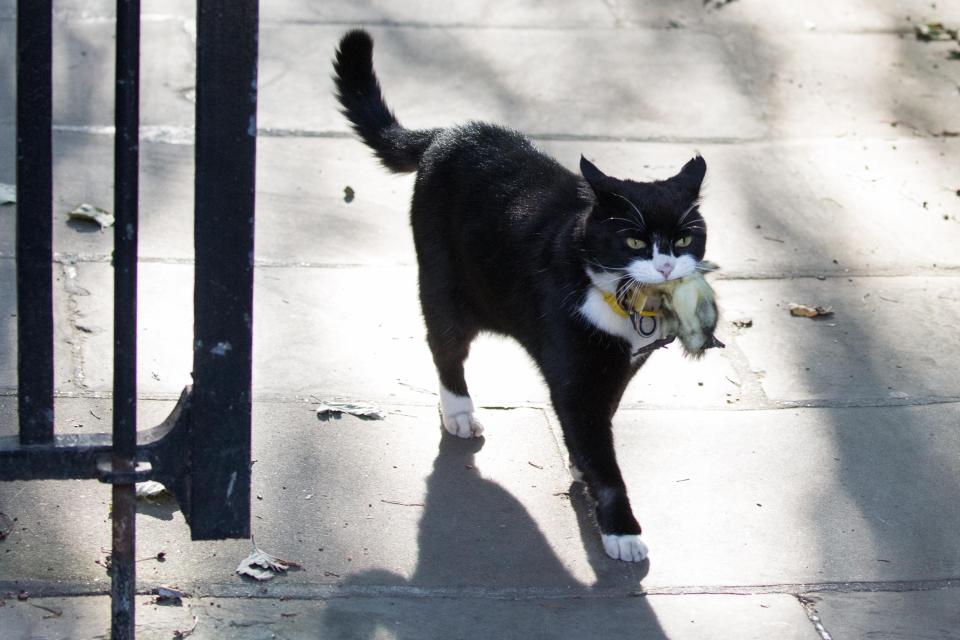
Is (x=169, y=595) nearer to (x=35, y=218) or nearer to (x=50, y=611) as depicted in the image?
(x=50, y=611)

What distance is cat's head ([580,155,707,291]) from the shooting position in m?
3.32

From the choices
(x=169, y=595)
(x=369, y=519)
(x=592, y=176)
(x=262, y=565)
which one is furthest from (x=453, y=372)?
(x=169, y=595)

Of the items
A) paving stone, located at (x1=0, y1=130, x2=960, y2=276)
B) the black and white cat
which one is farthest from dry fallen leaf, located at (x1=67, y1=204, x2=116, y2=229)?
the black and white cat

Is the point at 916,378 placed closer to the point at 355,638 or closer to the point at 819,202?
the point at 819,202

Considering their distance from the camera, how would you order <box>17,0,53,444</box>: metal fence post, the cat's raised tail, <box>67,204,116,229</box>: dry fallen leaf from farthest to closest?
<box>67,204,116,229</box>: dry fallen leaf → the cat's raised tail → <box>17,0,53,444</box>: metal fence post

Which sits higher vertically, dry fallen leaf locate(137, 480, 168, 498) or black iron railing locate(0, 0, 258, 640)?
black iron railing locate(0, 0, 258, 640)

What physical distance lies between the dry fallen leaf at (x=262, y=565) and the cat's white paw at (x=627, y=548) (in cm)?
82

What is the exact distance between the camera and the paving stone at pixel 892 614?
314 cm

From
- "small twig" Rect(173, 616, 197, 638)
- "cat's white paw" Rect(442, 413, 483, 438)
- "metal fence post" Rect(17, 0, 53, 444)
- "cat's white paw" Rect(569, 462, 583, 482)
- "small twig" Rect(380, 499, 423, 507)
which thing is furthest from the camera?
"cat's white paw" Rect(442, 413, 483, 438)

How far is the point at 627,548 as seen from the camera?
3389 millimetres

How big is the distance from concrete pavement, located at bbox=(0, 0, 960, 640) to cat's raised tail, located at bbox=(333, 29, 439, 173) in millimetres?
720

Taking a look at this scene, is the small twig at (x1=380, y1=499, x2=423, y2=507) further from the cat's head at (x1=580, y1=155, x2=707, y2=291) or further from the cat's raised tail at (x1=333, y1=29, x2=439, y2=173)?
the cat's raised tail at (x1=333, y1=29, x2=439, y2=173)

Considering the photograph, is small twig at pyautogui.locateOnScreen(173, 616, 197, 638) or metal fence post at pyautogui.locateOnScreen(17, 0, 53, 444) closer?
metal fence post at pyautogui.locateOnScreen(17, 0, 53, 444)

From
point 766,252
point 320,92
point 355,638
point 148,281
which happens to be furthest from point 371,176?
point 355,638
